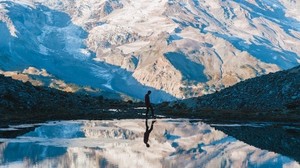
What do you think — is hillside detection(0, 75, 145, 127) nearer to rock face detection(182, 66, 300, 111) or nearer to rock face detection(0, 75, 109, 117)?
rock face detection(0, 75, 109, 117)

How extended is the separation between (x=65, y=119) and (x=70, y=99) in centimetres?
2531

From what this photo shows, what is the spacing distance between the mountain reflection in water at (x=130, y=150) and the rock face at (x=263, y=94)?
32.5 meters

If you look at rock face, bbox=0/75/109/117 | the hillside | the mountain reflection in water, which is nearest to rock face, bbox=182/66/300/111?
the hillside

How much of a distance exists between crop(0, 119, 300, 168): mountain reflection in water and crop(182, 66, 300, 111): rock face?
32519mm

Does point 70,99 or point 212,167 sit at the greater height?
point 70,99

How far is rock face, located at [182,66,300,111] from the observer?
71.9 m

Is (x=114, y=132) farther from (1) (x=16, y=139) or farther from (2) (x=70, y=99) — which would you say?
(2) (x=70, y=99)

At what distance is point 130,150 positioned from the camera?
3006 centimetres

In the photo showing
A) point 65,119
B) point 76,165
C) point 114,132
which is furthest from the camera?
point 65,119

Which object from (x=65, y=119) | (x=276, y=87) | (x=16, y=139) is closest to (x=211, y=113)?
(x=276, y=87)

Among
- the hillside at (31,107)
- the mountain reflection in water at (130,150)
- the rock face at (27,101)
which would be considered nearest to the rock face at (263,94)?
the hillside at (31,107)

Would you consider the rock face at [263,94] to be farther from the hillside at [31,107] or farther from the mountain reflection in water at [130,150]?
the mountain reflection in water at [130,150]

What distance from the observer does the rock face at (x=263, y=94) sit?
71938 millimetres

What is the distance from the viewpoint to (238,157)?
27.8 metres
